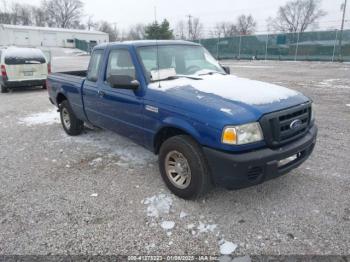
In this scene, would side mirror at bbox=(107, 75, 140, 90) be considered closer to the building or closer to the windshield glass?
the windshield glass

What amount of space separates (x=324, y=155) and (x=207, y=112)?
2748mm

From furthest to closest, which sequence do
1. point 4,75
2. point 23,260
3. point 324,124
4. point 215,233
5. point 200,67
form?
point 4,75 → point 324,124 → point 200,67 → point 215,233 → point 23,260

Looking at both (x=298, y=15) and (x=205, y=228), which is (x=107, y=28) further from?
(x=205, y=228)

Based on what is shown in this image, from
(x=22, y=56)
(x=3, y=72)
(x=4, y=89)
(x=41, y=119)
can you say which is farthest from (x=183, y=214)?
(x=4, y=89)

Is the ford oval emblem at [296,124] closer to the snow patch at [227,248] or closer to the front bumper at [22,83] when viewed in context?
the snow patch at [227,248]

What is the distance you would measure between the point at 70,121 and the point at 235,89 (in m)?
3.81

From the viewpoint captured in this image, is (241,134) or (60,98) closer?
(241,134)

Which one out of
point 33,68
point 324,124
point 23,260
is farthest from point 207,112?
point 33,68

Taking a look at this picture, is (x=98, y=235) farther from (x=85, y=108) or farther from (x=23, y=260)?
(x=85, y=108)

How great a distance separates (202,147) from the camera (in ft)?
9.62

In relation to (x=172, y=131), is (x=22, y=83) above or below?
below

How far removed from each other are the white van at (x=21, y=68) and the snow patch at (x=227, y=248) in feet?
35.9

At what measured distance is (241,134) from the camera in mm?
2729

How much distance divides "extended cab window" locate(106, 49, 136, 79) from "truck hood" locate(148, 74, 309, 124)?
56cm
